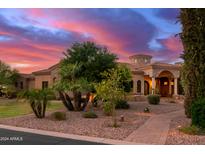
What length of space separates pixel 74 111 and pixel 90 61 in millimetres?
3393

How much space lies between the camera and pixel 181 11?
54.1 feet

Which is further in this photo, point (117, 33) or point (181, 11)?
point (117, 33)

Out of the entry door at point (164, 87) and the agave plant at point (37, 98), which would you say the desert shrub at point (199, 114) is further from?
the entry door at point (164, 87)

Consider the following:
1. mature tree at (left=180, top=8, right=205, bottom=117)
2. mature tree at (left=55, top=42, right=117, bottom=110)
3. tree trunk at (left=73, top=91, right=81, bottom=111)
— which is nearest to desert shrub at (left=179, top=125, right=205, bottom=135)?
mature tree at (left=180, top=8, right=205, bottom=117)

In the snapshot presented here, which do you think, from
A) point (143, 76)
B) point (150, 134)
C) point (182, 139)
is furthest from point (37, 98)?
point (143, 76)

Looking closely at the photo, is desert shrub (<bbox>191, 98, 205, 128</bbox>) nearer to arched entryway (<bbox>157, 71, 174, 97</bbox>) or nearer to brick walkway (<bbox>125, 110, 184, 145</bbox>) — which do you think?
brick walkway (<bbox>125, 110, 184, 145</bbox>)

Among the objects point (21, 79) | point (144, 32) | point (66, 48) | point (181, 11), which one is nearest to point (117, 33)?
point (144, 32)

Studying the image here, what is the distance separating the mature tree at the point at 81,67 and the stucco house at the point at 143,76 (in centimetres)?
1034

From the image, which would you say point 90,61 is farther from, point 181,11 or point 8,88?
point 8,88

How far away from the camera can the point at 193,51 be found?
15.8 metres

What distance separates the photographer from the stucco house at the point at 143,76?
32.7m

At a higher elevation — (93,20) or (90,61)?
(93,20)
